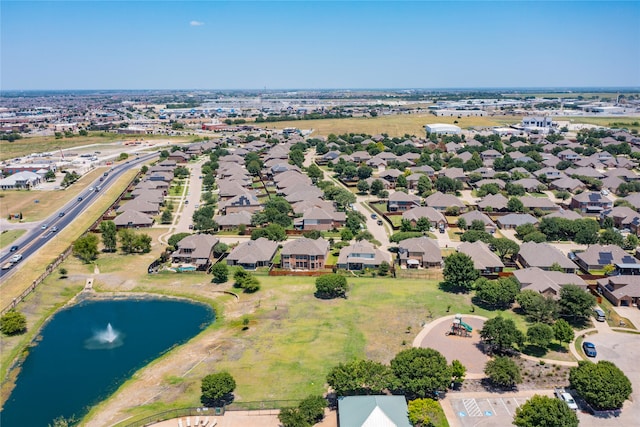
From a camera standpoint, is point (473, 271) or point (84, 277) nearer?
point (473, 271)

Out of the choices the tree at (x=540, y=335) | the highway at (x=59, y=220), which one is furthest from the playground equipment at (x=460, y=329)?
the highway at (x=59, y=220)

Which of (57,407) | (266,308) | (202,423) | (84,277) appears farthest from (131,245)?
(202,423)

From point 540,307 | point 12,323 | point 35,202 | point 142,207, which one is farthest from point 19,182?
point 540,307

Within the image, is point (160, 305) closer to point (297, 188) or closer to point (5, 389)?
point (5, 389)

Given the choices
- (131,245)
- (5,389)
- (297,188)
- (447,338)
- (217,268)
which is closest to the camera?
(5,389)

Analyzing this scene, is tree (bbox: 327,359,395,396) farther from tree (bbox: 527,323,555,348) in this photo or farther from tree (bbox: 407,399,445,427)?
tree (bbox: 527,323,555,348)

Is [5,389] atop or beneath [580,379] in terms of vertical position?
beneath

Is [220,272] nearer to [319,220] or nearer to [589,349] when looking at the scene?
[319,220]
